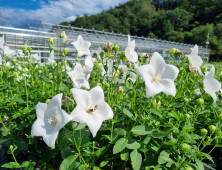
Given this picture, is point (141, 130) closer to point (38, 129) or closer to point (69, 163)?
point (69, 163)

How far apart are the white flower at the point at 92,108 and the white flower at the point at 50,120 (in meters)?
0.10

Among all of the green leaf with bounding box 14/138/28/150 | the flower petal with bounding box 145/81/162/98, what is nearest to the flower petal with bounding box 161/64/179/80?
the flower petal with bounding box 145/81/162/98

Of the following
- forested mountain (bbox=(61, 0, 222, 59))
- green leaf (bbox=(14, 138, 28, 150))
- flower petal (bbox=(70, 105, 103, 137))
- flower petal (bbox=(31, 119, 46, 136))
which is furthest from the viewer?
forested mountain (bbox=(61, 0, 222, 59))

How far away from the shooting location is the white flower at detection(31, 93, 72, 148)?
3.35ft

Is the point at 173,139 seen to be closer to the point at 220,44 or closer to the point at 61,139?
the point at 61,139

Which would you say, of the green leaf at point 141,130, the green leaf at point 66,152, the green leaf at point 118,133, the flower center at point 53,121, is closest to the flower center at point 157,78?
the green leaf at point 141,130

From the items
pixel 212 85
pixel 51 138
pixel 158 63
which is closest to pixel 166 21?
pixel 212 85

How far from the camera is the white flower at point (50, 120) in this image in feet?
3.35

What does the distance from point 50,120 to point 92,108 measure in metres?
0.29

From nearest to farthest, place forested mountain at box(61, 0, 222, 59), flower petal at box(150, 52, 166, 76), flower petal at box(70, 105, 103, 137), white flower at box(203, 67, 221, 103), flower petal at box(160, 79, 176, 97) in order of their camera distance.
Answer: flower petal at box(70, 105, 103, 137) < flower petal at box(160, 79, 176, 97) < flower petal at box(150, 52, 166, 76) < white flower at box(203, 67, 221, 103) < forested mountain at box(61, 0, 222, 59)

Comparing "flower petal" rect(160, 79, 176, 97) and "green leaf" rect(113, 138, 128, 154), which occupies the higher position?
"flower petal" rect(160, 79, 176, 97)

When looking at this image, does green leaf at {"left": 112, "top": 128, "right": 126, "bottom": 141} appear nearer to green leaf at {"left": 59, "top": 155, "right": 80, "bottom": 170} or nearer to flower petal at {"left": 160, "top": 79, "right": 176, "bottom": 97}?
green leaf at {"left": 59, "top": 155, "right": 80, "bottom": 170}

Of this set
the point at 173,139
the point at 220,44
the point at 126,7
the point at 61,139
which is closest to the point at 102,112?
the point at 61,139

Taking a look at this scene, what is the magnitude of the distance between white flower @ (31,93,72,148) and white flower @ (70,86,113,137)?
0.10 m
